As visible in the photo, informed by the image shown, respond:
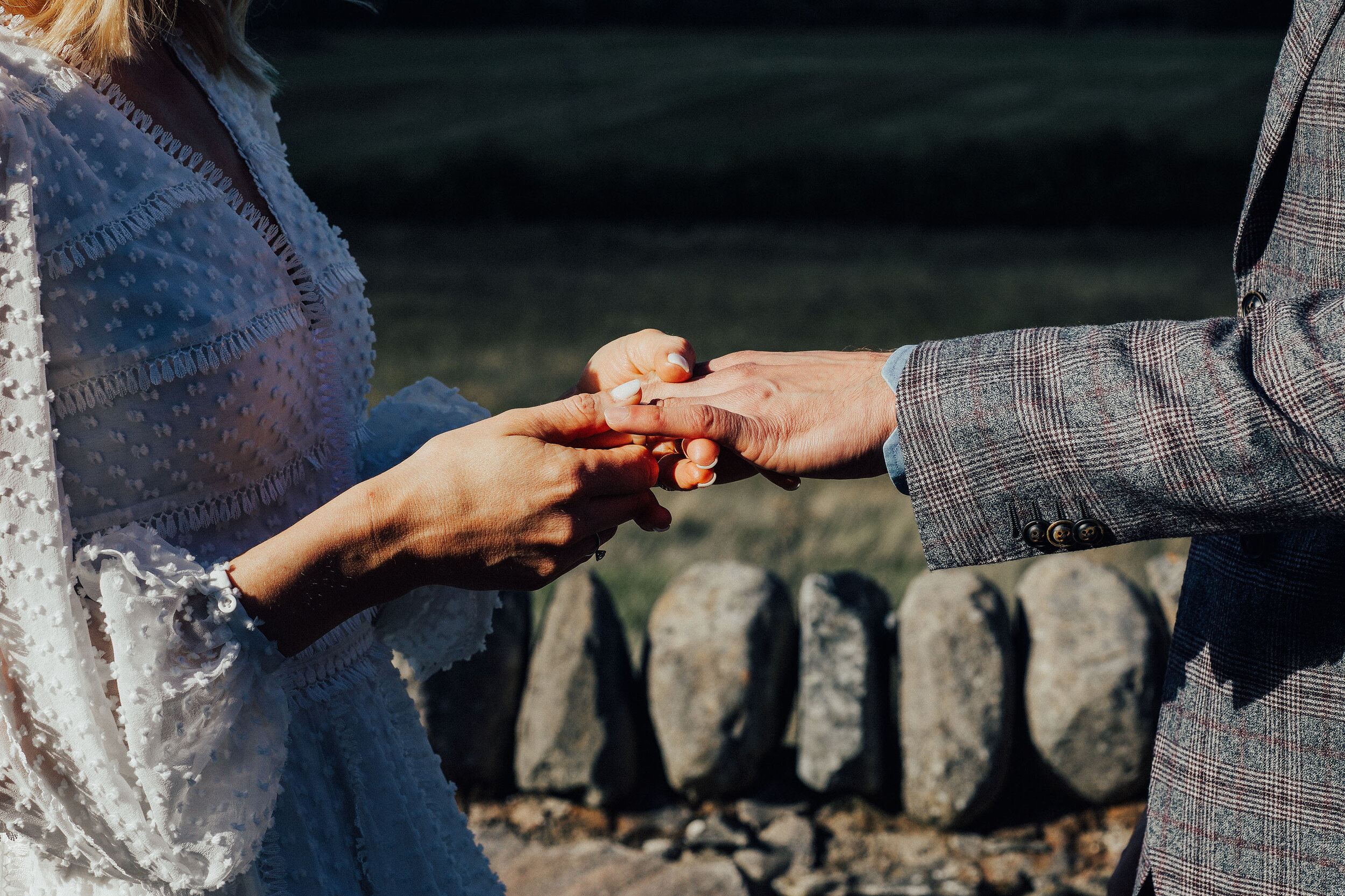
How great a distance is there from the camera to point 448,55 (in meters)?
22.2

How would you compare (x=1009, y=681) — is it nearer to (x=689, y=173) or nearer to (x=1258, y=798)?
(x=1258, y=798)

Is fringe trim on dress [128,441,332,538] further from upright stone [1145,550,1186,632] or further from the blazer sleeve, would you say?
upright stone [1145,550,1186,632]

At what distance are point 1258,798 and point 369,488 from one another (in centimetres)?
117

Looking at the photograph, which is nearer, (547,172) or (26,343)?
(26,343)

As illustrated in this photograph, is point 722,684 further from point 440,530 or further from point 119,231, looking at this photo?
point 119,231

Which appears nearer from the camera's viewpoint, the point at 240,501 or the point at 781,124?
the point at 240,501

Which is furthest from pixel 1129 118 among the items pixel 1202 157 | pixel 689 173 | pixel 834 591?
pixel 834 591

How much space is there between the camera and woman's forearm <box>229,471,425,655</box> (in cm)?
135

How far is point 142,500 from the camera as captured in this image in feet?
4.42

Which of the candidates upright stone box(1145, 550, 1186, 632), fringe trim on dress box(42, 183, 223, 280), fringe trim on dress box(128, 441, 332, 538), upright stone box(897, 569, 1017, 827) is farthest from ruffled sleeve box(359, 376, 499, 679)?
upright stone box(1145, 550, 1186, 632)

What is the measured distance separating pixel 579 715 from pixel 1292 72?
2.60 meters

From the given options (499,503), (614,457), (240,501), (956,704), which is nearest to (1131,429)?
(614,457)

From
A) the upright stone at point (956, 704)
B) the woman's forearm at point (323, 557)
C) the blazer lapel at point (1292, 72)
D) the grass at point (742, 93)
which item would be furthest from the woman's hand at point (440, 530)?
the grass at point (742, 93)

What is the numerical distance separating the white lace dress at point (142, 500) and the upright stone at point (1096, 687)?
2.37 metres
